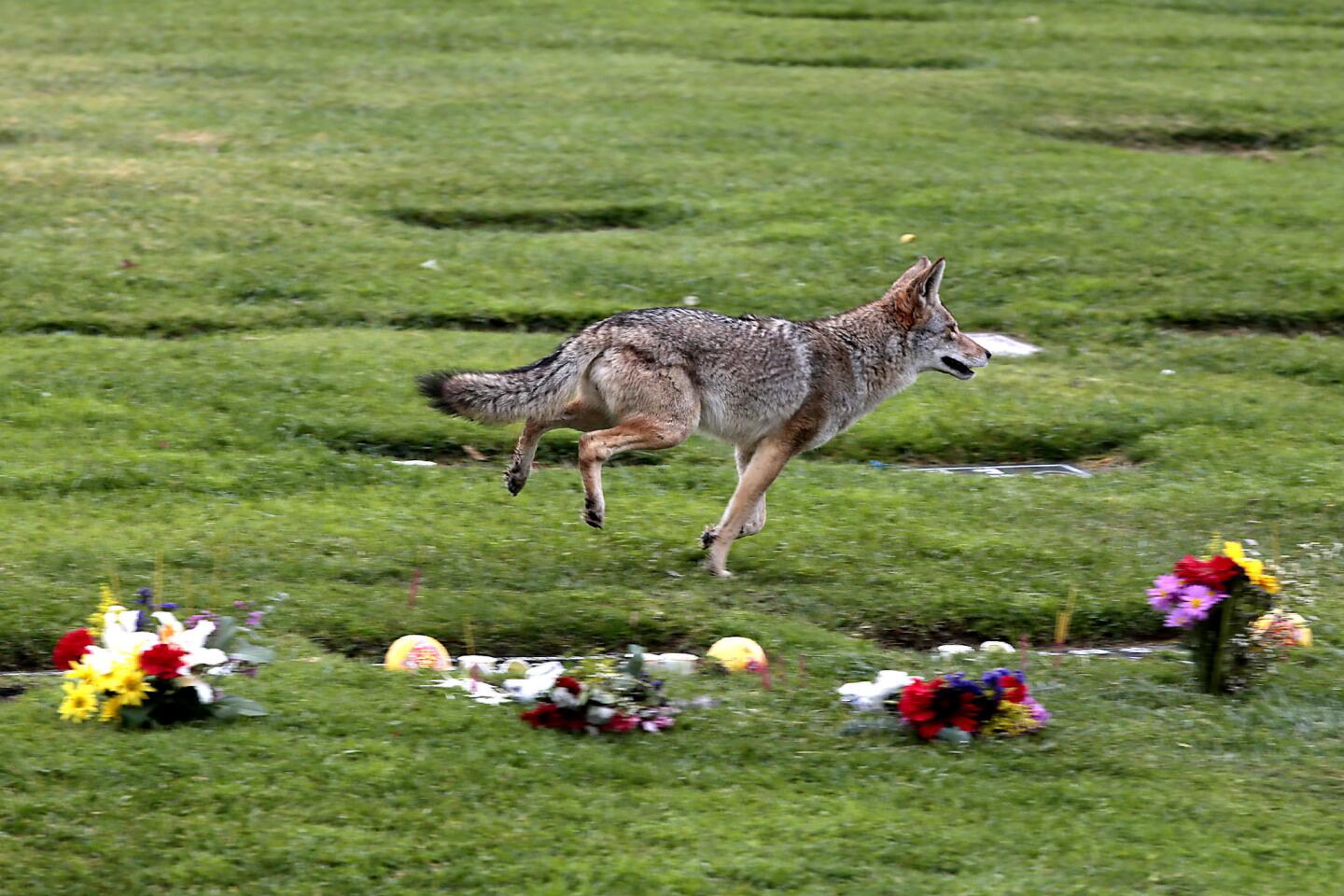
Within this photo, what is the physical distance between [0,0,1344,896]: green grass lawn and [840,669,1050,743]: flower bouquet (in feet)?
0.49

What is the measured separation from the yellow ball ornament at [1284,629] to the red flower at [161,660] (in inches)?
225

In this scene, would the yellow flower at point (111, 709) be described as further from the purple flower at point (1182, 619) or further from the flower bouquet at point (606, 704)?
the purple flower at point (1182, 619)

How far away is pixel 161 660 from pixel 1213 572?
5.43 meters

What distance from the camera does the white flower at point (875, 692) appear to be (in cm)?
821

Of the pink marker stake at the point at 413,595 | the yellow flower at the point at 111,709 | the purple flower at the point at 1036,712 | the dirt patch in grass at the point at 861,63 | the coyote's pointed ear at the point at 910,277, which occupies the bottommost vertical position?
the pink marker stake at the point at 413,595

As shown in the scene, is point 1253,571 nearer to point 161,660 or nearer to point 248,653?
point 248,653

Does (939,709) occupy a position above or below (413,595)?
above

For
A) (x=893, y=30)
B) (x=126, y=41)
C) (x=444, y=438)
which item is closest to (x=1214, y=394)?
(x=444, y=438)

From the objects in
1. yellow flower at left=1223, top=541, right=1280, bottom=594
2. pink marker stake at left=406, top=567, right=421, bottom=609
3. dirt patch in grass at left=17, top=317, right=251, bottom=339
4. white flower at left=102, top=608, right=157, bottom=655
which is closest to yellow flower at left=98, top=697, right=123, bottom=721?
white flower at left=102, top=608, right=157, bottom=655

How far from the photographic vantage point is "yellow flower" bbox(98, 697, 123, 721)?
7527 mm

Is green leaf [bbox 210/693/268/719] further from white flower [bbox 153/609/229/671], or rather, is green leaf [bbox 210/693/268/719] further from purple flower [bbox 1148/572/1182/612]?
purple flower [bbox 1148/572/1182/612]

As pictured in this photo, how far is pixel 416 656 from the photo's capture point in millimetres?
8883

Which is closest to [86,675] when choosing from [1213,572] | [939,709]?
[939,709]

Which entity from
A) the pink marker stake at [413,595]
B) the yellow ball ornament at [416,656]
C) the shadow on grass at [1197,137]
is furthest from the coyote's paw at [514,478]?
the shadow on grass at [1197,137]
